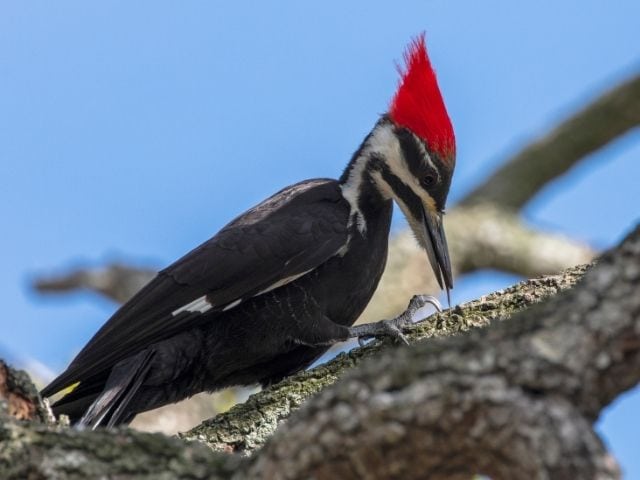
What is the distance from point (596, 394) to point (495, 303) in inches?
58.8

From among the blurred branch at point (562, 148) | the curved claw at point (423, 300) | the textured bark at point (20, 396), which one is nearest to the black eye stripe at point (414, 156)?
the curved claw at point (423, 300)

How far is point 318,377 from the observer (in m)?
3.38

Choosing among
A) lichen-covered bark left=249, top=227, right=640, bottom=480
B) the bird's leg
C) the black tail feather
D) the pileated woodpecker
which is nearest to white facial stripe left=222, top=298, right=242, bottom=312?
the pileated woodpecker

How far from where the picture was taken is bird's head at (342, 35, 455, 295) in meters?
4.11

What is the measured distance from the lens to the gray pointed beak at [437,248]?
4070mm

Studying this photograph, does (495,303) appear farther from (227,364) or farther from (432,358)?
(432,358)

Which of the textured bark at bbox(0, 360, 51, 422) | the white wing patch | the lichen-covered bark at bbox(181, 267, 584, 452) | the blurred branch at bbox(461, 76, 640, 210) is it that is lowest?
the textured bark at bbox(0, 360, 51, 422)

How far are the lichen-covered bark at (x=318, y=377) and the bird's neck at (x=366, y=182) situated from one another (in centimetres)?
81

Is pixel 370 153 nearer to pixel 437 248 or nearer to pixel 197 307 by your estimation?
pixel 437 248

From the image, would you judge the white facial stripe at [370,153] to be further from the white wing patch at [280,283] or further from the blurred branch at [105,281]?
the blurred branch at [105,281]

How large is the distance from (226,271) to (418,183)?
92 centimetres

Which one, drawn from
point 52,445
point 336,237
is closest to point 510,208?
point 336,237

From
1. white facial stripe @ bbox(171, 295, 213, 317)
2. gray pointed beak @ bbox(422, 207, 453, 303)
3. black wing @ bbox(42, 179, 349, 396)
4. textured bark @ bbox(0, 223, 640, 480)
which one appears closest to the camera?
textured bark @ bbox(0, 223, 640, 480)

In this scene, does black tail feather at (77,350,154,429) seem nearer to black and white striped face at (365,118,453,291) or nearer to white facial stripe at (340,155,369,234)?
white facial stripe at (340,155,369,234)
